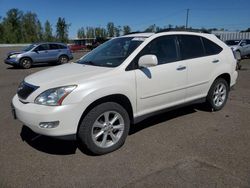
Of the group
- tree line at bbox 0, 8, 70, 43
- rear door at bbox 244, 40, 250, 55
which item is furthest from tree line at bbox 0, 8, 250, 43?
rear door at bbox 244, 40, 250, 55

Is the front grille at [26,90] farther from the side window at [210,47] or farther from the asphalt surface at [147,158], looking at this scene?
the side window at [210,47]

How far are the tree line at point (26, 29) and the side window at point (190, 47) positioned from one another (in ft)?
214

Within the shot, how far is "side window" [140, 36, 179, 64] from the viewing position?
428 centimetres

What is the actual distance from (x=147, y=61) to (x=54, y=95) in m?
1.45

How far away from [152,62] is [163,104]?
0.91 metres

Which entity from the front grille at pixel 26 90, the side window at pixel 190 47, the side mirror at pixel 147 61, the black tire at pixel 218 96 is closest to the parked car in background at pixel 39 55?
the front grille at pixel 26 90

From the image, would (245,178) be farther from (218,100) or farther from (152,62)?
(218,100)

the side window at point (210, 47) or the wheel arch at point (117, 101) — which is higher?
the side window at point (210, 47)

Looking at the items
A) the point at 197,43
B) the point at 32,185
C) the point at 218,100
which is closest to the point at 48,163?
the point at 32,185

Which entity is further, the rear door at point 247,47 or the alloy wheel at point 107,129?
the rear door at point 247,47

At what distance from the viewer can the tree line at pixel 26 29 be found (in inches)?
2615

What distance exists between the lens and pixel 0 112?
5.87 meters

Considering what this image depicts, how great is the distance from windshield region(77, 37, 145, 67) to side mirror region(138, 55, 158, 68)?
1.00 ft

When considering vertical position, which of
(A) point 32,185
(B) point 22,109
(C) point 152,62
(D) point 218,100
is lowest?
(A) point 32,185
